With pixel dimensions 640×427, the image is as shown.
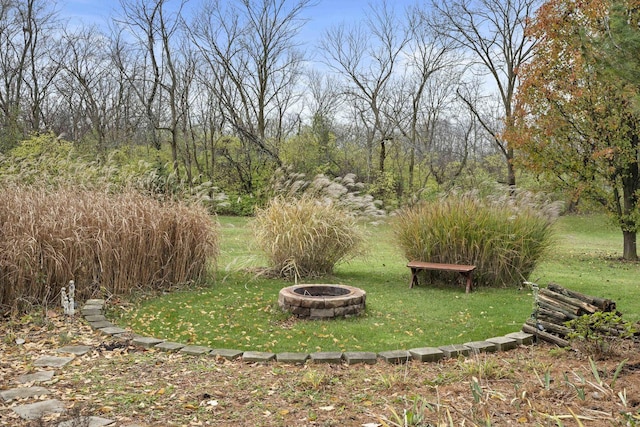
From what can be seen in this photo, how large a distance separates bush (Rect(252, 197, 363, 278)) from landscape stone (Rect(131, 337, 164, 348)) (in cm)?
260

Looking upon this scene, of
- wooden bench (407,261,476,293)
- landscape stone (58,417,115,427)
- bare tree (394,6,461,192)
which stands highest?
bare tree (394,6,461,192)

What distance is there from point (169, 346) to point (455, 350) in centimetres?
217

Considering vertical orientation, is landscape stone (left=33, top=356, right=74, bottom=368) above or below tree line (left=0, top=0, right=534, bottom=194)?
below

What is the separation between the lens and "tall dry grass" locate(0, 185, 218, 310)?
4.98m

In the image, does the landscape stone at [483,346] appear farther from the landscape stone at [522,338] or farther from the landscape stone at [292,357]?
the landscape stone at [292,357]

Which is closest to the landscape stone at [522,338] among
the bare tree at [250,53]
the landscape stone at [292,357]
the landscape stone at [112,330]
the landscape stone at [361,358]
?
the landscape stone at [361,358]

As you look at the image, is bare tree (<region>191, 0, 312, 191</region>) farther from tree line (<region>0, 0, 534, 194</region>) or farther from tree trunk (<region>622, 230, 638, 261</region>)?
tree trunk (<region>622, 230, 638, 261</region>)

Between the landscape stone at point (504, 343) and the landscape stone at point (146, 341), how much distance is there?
2.63 m

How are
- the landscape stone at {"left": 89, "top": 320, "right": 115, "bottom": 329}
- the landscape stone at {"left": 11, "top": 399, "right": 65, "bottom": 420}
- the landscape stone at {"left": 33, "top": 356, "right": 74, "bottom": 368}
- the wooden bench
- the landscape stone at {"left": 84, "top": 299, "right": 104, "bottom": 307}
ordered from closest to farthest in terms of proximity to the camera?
the landscape stone at {"left": 11, "top": 399, "right": 65, "bottom": 420} < the landscape stone at {"left": 33, "top": 356, "right": 74, "bottom": 368} < the landscape stone at {"left": 89, "top": 320, "right": 115, "bottom": 329} < the landscape stone at {"left": 84, "top": 299, "right": 104, "bottom": 307} < the wooden bench

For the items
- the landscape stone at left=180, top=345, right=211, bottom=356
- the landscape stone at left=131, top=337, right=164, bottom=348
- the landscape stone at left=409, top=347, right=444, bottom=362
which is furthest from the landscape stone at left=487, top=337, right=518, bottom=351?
the landscape stone at left=131, top=337, right=164, bottom=348

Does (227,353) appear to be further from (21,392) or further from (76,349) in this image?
(21,392)

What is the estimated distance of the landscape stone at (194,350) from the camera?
153 inches

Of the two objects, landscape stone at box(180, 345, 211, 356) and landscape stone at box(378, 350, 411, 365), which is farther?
landscape stone at box(180, 345, 211, 356)

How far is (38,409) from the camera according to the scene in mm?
2830
